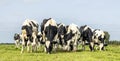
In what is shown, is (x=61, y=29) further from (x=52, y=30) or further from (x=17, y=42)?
(x=17, y=42)

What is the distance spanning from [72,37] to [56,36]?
13.8 feet

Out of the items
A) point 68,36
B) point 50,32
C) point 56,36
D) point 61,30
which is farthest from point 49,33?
point 61,30

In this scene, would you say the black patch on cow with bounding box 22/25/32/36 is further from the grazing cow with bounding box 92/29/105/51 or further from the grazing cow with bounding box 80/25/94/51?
the grazing cow with bounding box 92/29/105/51

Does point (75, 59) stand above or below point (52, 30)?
below

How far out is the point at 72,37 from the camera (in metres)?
42.4

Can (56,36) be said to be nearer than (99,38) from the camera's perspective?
Yes

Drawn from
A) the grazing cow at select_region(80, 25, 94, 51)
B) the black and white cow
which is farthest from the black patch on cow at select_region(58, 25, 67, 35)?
the black and white cow

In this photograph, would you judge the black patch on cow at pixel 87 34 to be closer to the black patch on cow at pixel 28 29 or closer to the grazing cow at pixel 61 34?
the grazing cow at pixel 61 34

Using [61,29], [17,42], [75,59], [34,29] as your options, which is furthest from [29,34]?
[17,42]

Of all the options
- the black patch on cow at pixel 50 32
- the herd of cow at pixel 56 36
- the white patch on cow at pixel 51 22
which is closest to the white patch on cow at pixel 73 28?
the herd of cow at pixel 56 36

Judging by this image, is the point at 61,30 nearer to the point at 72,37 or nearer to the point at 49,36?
the point at 72,37

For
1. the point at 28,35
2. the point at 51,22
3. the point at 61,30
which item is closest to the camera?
the point at 51,22

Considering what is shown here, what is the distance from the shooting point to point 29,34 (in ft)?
129

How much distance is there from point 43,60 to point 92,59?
150 inches
